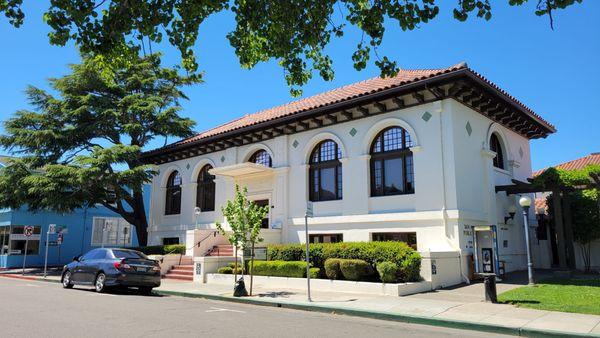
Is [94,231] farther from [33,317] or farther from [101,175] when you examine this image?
[33,317]

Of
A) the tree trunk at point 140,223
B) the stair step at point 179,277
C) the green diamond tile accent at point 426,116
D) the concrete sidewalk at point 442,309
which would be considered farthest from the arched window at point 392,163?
the tree trunk at point 140,223

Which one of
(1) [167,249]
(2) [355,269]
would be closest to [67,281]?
(1) [167,249]

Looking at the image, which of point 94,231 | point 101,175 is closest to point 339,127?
point 101,175

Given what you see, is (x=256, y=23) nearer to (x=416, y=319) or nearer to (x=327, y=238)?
(x=416, y=319)

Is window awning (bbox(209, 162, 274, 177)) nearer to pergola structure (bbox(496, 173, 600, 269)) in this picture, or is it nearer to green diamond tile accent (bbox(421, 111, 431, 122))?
green diamond tile accent (bbox(421, 111, 431, 122))

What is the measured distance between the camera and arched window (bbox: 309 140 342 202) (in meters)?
20.3

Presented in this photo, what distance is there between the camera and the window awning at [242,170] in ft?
71.4

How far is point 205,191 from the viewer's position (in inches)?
1041

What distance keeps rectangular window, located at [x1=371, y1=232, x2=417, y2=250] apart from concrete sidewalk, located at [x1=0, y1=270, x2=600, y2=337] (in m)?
2.80

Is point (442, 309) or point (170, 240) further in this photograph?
point (170, 240)

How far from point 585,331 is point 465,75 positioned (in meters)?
9.77

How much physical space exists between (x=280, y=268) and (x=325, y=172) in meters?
5.62

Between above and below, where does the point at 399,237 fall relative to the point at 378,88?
below

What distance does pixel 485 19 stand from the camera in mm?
7277
